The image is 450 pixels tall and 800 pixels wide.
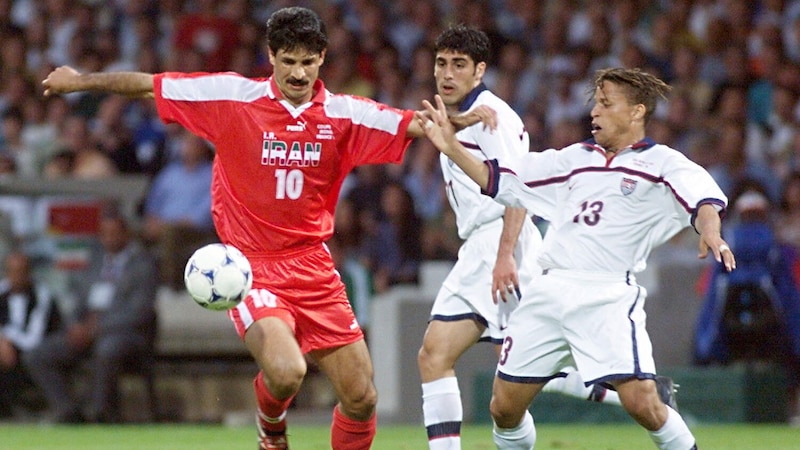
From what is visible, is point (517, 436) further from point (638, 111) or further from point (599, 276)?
point (638, 111)

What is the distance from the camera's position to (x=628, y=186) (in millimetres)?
6762

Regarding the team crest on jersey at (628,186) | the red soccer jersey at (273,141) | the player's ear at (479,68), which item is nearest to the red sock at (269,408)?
the red soccer jersey at (273,141)

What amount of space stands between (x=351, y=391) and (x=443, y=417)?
562mm

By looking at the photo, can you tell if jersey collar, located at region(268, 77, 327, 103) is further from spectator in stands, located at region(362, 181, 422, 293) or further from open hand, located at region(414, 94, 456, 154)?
spectator in stands, located at region(362, 181, 422, 293)

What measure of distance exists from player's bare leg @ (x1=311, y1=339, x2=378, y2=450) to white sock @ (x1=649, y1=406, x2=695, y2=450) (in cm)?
140

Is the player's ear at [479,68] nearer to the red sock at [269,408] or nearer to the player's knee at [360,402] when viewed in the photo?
the player's knee at [360,402]

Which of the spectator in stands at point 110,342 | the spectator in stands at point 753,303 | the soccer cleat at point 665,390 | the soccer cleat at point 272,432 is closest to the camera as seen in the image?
the soccer cleat at point 665,390

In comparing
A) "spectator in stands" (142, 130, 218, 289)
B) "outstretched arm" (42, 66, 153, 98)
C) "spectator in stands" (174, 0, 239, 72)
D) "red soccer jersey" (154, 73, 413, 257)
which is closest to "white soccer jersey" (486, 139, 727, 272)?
"red soccer jersey" (154, 73, 413, 257)

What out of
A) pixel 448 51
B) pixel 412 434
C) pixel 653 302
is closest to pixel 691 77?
pixel 653 302

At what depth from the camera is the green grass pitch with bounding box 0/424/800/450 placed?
1019cm

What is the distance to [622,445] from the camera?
10.0m

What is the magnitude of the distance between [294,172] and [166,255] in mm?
6722

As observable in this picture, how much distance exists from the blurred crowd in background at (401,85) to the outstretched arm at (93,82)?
6.21 metres

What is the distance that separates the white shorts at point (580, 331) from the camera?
663cm
